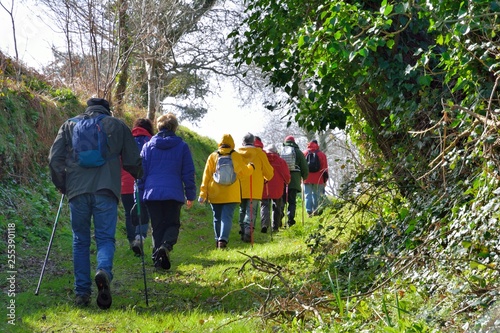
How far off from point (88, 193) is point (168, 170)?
240 centimetres

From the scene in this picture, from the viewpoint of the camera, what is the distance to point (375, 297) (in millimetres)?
5730

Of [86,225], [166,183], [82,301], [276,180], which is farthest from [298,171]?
[82,301]

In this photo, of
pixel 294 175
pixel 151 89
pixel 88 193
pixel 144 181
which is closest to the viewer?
pixel 88 193

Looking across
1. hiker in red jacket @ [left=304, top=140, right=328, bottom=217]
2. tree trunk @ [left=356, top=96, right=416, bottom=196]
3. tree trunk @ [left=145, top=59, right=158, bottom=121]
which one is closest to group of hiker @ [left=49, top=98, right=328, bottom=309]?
hiker in red jacket @ [left=304, top=140, right=328, bottom=217]

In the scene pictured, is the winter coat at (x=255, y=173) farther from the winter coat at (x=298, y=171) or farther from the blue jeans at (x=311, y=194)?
the blue jeans at (x=311, y=194)

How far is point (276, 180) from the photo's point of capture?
566 inches

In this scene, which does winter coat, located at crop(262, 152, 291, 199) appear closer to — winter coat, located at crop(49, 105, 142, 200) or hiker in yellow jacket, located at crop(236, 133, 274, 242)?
hiker in yellow jacket, located at crop(236, 133, 274, 242)

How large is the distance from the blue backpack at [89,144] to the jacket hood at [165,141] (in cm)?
223

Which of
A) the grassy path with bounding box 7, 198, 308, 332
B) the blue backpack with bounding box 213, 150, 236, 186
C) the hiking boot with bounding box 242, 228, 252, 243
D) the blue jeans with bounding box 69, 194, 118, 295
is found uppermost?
the blue backpack with bounding box 213, 150, 236, 186

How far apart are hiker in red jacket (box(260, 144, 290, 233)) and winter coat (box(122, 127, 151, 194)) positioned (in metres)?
4.13

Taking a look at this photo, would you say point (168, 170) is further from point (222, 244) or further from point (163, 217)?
point (222, 244)

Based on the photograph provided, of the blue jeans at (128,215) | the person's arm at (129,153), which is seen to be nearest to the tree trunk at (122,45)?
the blue jeans at (128,215)

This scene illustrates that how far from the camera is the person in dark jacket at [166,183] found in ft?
31.5

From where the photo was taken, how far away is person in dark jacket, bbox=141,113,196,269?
31.5 ft
